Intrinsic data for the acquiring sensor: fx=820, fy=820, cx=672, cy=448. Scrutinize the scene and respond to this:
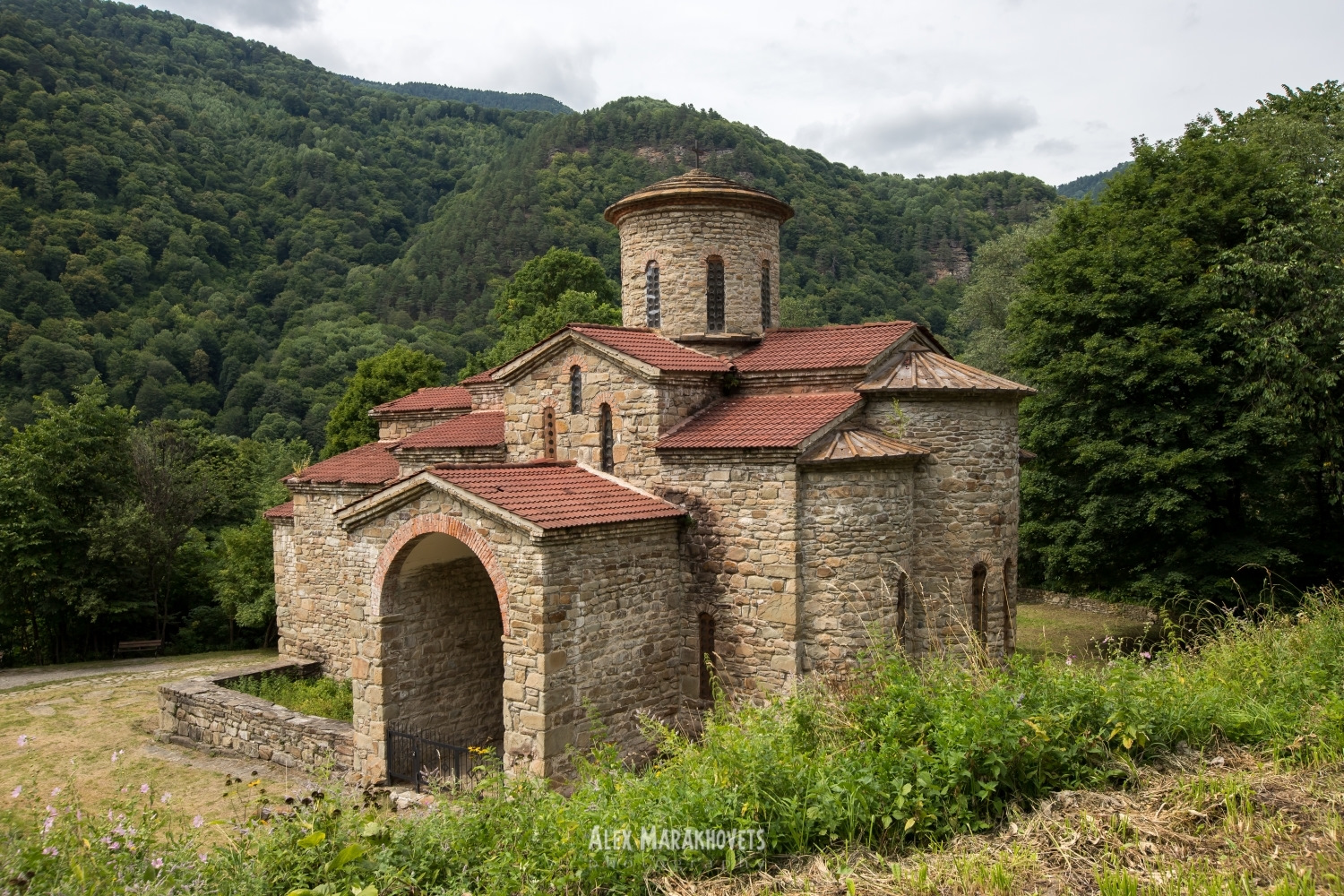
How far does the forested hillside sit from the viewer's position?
42688mm

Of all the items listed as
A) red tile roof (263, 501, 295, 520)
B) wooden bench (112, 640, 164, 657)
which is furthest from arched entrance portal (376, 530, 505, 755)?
wooden bench (112, 640, 164, 657)

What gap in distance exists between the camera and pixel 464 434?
14047mm

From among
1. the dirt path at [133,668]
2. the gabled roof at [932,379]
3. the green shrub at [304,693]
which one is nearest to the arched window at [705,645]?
the gabled roof at [932,379]

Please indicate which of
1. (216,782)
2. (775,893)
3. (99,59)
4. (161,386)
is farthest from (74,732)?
(99,59)

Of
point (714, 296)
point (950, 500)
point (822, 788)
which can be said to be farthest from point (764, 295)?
point (822, 788)

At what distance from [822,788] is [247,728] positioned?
1068cm

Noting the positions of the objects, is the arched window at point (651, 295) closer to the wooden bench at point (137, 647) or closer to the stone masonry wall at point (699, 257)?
the stone masonry wall at point (699, 257)

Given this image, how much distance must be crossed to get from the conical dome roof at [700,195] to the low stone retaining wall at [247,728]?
8.92 m

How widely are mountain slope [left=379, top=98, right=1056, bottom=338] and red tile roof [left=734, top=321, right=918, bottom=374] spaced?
3465cm

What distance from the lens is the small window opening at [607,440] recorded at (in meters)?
12.0

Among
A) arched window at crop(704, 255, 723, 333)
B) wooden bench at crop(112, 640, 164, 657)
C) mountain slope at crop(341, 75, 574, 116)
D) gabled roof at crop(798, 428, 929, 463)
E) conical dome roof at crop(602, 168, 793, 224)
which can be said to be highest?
mountain slope at crop(341, 75, 574, 116)

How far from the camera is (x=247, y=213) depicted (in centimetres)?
5791

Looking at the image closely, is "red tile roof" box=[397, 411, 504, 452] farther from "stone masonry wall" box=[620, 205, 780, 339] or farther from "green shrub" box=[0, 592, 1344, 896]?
"green shrub" box=[0, 592, 1344, 896]

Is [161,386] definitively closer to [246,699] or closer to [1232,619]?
[246,699]
